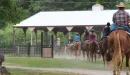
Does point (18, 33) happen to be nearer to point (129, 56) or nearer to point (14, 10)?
point (14, 10)

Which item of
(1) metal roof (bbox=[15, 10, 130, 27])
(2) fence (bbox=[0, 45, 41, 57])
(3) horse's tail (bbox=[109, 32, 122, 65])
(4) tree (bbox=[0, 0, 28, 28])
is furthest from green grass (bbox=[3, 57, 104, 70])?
(1) metal roof (bbox=[15, 10, 130, 27])

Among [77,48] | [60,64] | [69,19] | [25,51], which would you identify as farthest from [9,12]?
[69,19]

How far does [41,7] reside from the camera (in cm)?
7212

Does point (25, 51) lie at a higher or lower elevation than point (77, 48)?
lower

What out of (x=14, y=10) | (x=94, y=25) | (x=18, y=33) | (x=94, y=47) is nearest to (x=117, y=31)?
(x=14, y=10)

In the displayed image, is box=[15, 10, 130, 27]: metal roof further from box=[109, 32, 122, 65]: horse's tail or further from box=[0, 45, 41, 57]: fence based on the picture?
box=[109, 32, 122, 65]: horse's tail

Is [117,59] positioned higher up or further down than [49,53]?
higher up

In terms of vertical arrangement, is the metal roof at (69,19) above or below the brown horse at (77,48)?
above

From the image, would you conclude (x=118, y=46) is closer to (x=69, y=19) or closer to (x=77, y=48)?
(x=77, y=48)

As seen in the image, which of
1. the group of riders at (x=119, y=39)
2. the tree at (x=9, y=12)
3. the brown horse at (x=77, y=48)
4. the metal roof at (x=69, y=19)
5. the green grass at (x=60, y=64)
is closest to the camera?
the group of riders at (x=119, y=39)

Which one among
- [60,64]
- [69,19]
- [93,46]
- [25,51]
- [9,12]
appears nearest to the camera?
[9,12]

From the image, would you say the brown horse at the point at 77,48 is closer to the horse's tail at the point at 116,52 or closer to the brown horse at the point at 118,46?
the brown horse at the point at 118,46

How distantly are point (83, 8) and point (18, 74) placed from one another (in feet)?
173

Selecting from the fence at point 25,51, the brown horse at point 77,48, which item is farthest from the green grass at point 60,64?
the fence at point 25,51
